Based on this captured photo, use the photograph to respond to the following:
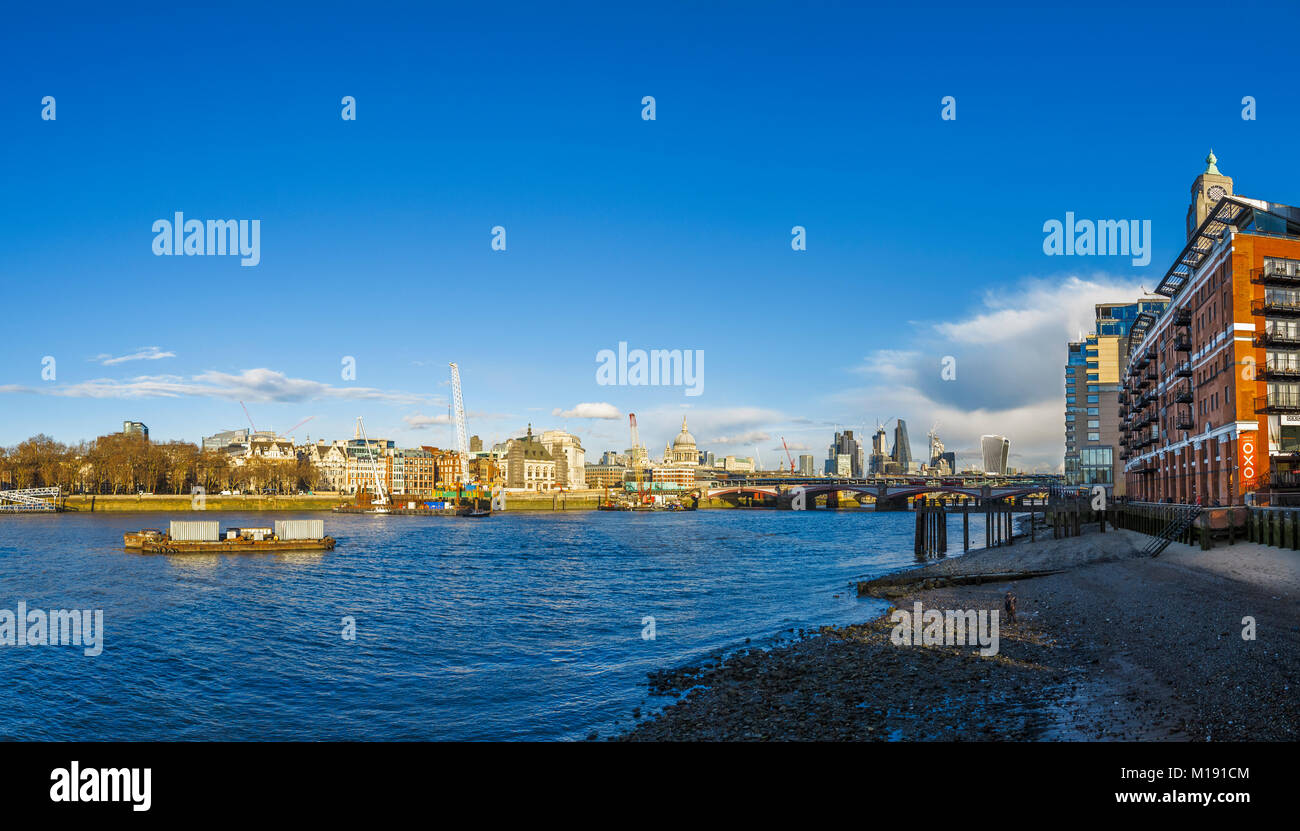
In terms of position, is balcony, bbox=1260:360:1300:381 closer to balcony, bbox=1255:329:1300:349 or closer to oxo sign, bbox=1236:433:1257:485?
balcony, bbox=1255:329:1300:349

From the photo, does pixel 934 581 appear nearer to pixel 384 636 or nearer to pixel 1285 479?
pixel 1285 479

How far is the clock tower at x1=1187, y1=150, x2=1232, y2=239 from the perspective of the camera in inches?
4254

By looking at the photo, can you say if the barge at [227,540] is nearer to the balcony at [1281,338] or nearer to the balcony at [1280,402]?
the balcony at [1280,402]

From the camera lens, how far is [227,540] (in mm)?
79812

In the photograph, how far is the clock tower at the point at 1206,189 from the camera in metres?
108

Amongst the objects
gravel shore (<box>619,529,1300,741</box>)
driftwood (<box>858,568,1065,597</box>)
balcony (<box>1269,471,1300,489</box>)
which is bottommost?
driftwood (<box>858,568,1065,597</box>)

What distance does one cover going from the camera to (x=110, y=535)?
102 m

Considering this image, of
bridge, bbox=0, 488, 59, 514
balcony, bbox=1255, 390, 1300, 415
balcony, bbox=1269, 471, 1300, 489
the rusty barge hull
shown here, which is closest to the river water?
the rusty barge hull

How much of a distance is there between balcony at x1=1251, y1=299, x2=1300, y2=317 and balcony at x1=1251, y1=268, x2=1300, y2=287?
1.15 m

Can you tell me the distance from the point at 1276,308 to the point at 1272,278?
1987 mm

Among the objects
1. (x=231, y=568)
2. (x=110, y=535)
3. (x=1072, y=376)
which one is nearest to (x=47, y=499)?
(x=110, y=535)

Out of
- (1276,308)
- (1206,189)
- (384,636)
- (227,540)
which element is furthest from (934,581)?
(1206,189)

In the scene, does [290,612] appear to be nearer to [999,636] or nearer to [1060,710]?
[999,636]
